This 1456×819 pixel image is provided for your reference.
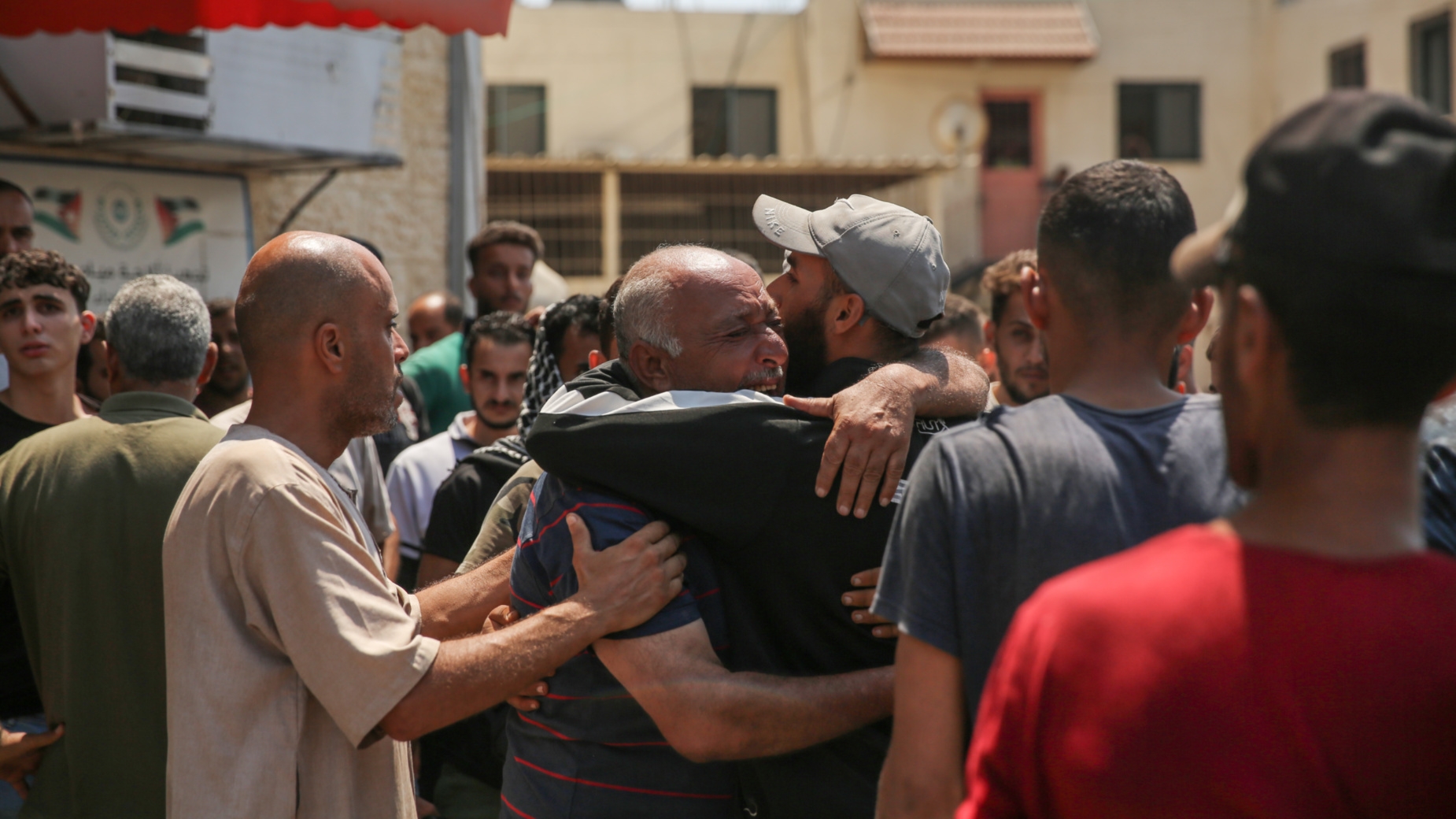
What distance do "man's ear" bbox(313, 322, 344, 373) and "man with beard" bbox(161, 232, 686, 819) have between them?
0.61 feet

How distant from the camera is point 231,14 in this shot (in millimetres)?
4594

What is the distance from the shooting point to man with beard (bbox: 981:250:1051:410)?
15.4 feet

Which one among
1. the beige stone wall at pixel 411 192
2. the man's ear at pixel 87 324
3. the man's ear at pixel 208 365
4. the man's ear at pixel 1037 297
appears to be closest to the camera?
the man's ear at pixel 1037 297

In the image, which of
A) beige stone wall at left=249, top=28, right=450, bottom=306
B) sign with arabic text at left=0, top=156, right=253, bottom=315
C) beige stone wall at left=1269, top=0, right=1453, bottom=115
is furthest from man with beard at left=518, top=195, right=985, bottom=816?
beige stone wall at left=1269, top=0, right=1453, bottom=115

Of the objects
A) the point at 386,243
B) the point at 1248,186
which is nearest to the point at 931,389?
the point at 1248,186

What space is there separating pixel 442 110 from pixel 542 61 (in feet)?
32.2

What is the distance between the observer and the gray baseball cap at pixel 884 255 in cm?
234

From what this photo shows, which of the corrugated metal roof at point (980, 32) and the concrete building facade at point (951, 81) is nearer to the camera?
the corrugated metal roof at point (980, 32)

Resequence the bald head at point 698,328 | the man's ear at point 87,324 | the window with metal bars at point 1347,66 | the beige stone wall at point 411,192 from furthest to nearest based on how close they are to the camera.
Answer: the window with metal bars at point 1347,66 < the beige stone wall at point 411,192 < the man's ear at point 87,324 < the bald head at point 698,328

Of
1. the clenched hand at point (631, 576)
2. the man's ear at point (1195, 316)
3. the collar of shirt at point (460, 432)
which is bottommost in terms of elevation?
the clenched hand at point (631, 576)

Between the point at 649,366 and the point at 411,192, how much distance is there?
7457 mm

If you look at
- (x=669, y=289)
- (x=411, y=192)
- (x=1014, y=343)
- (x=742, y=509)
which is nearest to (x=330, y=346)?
(x=669, y=289)

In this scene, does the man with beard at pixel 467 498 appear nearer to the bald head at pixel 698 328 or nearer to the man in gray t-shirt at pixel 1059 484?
the bald head at pixel 698 328

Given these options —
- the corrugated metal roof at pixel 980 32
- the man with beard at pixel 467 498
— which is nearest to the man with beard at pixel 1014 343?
the man with beard at pixel 467 498
